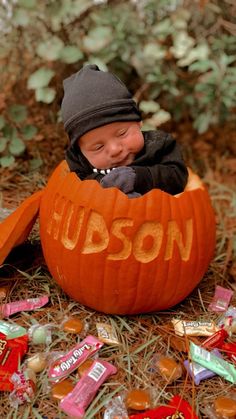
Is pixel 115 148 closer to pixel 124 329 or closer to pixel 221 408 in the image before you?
pixel 124 329

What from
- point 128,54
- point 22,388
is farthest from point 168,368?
point 128,54

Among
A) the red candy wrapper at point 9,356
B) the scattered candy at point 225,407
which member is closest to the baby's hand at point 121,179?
the red candy wrapper at point 9,356

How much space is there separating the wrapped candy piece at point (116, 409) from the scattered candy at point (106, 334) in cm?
21

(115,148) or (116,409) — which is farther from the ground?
(115,148)

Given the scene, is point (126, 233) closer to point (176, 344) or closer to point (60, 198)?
point (60, 198)

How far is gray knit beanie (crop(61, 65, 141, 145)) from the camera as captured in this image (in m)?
1.60

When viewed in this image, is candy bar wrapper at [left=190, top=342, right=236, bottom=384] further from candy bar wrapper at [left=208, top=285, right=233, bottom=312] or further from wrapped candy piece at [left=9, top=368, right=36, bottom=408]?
wrapped candy piece at [left=9, top=368, right=36, bottom=408]

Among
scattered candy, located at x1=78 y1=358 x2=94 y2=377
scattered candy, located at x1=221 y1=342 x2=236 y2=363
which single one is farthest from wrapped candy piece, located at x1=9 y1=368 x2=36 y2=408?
scattered candy, located at x1=221 y1=342 x2=236 y2=363

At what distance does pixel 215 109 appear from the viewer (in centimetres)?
279

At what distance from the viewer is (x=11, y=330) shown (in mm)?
1642

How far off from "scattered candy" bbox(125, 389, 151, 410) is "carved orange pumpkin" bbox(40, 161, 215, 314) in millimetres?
313

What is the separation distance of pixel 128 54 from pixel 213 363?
1.72 meters

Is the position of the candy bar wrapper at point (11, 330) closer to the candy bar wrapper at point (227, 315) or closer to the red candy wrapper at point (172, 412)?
the red candy wrapper at point (172, 412)

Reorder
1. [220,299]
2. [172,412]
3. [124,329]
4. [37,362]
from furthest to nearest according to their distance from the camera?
[220,299]
[124,329]
[37,362]
[172,412]
